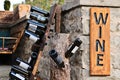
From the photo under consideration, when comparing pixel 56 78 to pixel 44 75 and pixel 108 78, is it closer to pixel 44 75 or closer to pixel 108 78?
pixel 108 78

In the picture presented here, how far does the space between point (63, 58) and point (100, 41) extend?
41 centimetres

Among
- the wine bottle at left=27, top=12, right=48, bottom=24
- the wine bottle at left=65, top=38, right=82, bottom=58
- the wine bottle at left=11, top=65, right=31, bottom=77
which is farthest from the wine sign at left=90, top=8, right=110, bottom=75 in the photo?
the wine bottle at left=11, top=65, right=31, bottom=77

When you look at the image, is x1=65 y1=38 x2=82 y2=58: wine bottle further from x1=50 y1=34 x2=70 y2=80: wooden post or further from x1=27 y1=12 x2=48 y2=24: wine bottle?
x1=27 y1=12 x2=48 y2=24: wine bottle

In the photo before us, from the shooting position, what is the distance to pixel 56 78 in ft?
9.00

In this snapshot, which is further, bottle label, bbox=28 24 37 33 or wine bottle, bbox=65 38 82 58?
bottle label, bbox=28 24 37 33

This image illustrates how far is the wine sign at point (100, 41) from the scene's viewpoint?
113 inches

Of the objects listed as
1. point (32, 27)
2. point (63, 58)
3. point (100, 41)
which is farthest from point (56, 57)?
point (32, 27)

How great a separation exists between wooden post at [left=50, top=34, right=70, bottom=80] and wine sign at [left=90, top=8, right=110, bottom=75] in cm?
26

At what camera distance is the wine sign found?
2.88 m

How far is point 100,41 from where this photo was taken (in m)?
2.90

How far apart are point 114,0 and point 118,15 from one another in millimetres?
145

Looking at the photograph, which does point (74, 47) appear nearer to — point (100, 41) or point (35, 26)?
point (100, 41)

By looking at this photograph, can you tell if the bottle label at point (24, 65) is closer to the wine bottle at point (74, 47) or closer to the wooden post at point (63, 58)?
the wooden post at point (63, 58)

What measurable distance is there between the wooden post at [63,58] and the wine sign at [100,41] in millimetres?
262
